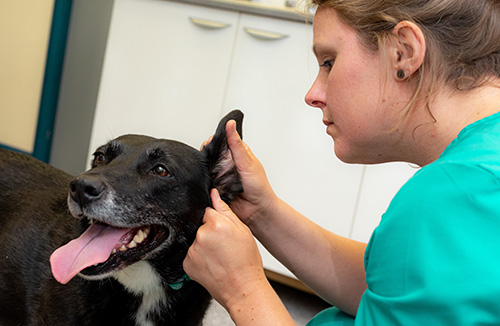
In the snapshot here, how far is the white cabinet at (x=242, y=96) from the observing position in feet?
8.64

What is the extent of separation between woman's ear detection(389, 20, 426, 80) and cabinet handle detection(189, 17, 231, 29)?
1.74 m

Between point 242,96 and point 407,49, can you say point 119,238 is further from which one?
point 242,96

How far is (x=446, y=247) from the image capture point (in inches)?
34.5

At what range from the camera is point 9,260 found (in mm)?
1653

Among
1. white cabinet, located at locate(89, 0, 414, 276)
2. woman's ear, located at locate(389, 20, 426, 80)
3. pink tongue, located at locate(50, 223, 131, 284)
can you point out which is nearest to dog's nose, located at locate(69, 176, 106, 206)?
pink tongue, located at locate(50, 223, 131, 284)

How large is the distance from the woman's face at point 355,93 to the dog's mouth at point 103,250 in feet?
1.78

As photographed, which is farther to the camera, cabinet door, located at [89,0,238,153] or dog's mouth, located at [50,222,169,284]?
cabinet door, located at [89,0,238,153]

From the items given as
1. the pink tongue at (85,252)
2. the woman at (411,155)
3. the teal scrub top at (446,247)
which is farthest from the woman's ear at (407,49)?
the pink tongue at (85,252)

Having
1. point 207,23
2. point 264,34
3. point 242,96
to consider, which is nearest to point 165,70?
point 207,23

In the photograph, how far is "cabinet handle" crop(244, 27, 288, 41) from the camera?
2.64 metres

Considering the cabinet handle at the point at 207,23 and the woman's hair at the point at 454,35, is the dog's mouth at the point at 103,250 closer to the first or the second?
the woman's hair at the point at 454,35

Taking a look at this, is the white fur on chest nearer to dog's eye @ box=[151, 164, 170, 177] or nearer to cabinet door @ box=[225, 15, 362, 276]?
dog's eye @ box=[151, 164, 170, 177]

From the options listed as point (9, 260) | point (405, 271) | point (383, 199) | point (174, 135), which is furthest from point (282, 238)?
point (174, 135)

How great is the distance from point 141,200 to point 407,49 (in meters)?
0.72
